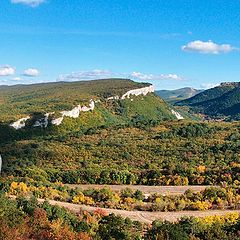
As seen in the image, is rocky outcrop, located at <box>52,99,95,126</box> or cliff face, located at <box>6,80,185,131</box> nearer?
cliff face, located at <box>6,80,185,131</box>

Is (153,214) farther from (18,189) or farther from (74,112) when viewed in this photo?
(74,112)

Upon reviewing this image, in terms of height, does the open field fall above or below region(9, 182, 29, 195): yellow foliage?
below

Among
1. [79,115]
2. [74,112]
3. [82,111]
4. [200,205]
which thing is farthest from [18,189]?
[82,111]

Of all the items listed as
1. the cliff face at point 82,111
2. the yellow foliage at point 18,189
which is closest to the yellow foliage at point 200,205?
the yellow foliage at point 18,189

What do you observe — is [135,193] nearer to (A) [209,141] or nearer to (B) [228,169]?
(B) [228,169]

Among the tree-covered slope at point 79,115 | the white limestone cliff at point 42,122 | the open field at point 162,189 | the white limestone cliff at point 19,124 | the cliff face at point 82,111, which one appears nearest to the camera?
the open field at point 162,189

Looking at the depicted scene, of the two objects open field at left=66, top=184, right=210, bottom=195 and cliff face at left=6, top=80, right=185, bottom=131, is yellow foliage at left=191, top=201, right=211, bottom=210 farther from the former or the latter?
cliff face at left=6, top=80, right=185, bottom=131

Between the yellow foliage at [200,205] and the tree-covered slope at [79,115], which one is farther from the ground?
the tree-covered slope at [79,115]

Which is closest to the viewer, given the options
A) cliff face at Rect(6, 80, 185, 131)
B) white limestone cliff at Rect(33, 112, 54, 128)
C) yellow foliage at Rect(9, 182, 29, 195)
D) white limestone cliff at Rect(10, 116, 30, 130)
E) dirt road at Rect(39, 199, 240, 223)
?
dirt road at Rect(39, 199, 240, 223)

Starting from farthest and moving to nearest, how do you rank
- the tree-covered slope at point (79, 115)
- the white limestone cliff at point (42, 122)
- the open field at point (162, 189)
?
the white limestone cliff at point (42, 122) → the tree-covered slope at point (79, 115) → the open field at point (162, 189)

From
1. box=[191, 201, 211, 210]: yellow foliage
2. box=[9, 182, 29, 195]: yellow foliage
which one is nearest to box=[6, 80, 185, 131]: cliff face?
box=[9, 182, 29, 195]: yellow foliage

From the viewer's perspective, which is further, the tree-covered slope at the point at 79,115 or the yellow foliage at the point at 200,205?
the tree-covered slope at the point at 79,115

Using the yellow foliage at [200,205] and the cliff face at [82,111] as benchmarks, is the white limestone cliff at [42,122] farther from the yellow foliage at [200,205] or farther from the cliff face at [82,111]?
the yellow foliage at [200,205]
